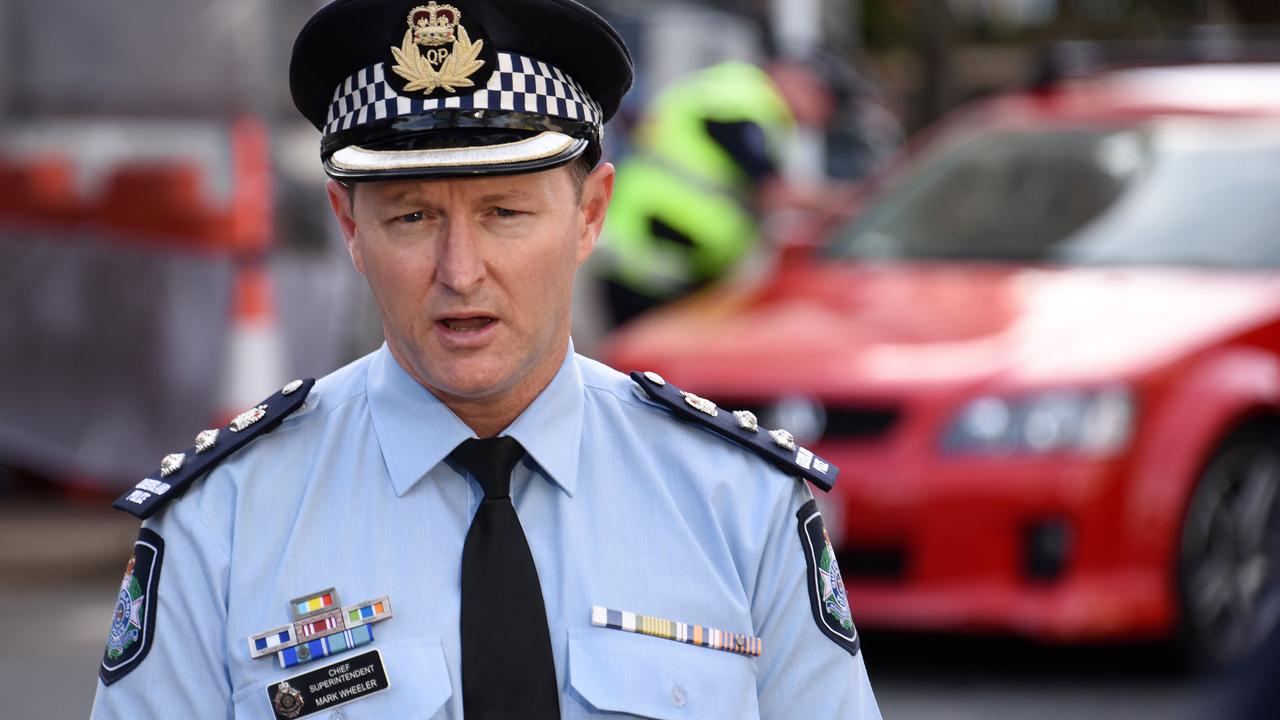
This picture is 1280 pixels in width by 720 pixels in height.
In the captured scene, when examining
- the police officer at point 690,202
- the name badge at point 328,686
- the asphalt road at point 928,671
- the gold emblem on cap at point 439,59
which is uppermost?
the police officer at point 690,202

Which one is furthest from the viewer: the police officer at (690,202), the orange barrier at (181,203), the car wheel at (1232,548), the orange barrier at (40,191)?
the police officer at (690,202)

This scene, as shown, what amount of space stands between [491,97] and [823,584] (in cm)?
66

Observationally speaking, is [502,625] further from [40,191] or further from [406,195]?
[40,191]

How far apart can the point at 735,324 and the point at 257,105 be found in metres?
2.02

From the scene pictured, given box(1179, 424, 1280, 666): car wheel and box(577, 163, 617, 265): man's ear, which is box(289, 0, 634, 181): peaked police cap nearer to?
box(577, 163, 617, 265): man's ear

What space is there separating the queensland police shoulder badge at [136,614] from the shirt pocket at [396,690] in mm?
115

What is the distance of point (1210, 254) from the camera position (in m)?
6.66

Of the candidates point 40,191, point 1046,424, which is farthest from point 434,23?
point 40,191

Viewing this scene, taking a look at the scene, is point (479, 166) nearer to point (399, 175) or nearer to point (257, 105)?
point (399, 175)

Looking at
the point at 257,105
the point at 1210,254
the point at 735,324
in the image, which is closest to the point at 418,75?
the point at 735,324

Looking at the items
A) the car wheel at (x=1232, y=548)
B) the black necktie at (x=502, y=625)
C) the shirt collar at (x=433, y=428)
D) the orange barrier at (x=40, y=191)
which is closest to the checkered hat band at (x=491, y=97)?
the shirt collar at (x=433, y=428)

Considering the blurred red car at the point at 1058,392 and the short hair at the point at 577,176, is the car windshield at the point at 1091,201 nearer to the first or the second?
the blurred red car at the point at 1058,392

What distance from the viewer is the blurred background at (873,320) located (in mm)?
5828

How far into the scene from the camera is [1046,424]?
582 cm
